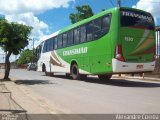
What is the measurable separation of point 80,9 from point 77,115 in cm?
4060

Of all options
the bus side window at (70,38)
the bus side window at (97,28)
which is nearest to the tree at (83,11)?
the bus side window at (70,38)

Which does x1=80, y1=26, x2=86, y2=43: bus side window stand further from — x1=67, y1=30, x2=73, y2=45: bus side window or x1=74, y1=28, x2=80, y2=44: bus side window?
x1=67, y1=30, x2=73, y2=45: bus side window

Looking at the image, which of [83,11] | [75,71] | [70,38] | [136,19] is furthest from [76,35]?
[83,11]

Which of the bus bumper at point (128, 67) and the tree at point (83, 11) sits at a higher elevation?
the tree at point (83, 11)

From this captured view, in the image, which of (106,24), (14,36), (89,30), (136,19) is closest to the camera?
(136,19)

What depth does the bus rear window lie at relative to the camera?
17875mm

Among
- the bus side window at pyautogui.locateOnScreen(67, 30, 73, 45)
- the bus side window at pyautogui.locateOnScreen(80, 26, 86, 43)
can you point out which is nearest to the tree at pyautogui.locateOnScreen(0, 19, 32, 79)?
the bus side window at pyautogui.locateOnScreen(67, 30, 73, 45)

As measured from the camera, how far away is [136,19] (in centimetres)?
1822

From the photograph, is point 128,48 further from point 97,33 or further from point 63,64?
point 63,64

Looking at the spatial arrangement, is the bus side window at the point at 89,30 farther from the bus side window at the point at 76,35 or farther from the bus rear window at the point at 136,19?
the bus rear window at the point at 136,19

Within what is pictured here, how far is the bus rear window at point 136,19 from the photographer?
17.9 m

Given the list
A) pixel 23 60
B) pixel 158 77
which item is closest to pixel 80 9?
pixel 158 77

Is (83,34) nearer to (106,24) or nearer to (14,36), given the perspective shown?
(106,24)

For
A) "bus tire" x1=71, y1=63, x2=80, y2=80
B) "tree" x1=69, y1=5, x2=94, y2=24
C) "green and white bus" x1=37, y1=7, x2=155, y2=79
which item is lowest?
"bus tire" x1=71, y1=63, x2=80, y2=80
